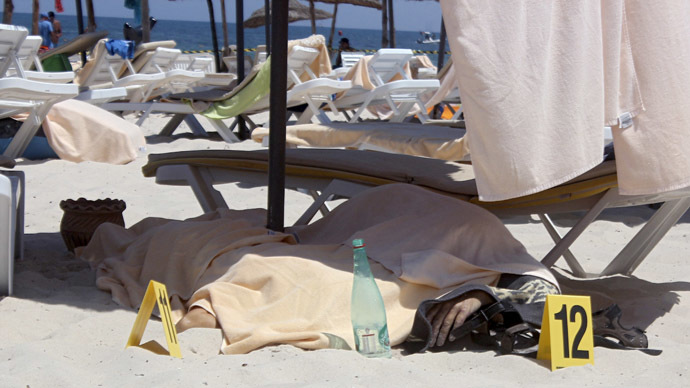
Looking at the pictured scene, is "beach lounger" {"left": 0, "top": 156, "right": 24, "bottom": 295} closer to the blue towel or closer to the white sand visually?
the white sand

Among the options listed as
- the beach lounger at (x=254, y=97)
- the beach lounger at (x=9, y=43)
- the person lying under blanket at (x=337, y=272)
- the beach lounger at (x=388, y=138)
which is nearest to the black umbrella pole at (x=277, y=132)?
the person lying under blanket at (x=337, y=272)

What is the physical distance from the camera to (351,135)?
5496 millimetres

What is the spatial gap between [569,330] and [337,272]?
31.2 inches

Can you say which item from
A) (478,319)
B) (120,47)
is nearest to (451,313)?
(478,319)

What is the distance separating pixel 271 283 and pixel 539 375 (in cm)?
94

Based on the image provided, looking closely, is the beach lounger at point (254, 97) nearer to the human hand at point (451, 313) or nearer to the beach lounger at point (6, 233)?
the beach lounger at point (6, 233)

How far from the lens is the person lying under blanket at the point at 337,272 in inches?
95.7

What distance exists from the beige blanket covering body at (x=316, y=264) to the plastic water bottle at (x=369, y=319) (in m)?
0.08

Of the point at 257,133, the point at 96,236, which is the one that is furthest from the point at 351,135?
the point at 96,236

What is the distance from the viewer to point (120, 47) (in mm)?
9055

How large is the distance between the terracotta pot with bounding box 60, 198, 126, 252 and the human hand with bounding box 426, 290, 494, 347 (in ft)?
6.31

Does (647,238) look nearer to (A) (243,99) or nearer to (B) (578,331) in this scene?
(B) (578,331)

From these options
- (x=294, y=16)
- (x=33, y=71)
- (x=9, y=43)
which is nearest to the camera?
(x=9, y=43)

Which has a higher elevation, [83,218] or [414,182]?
[414,182]
